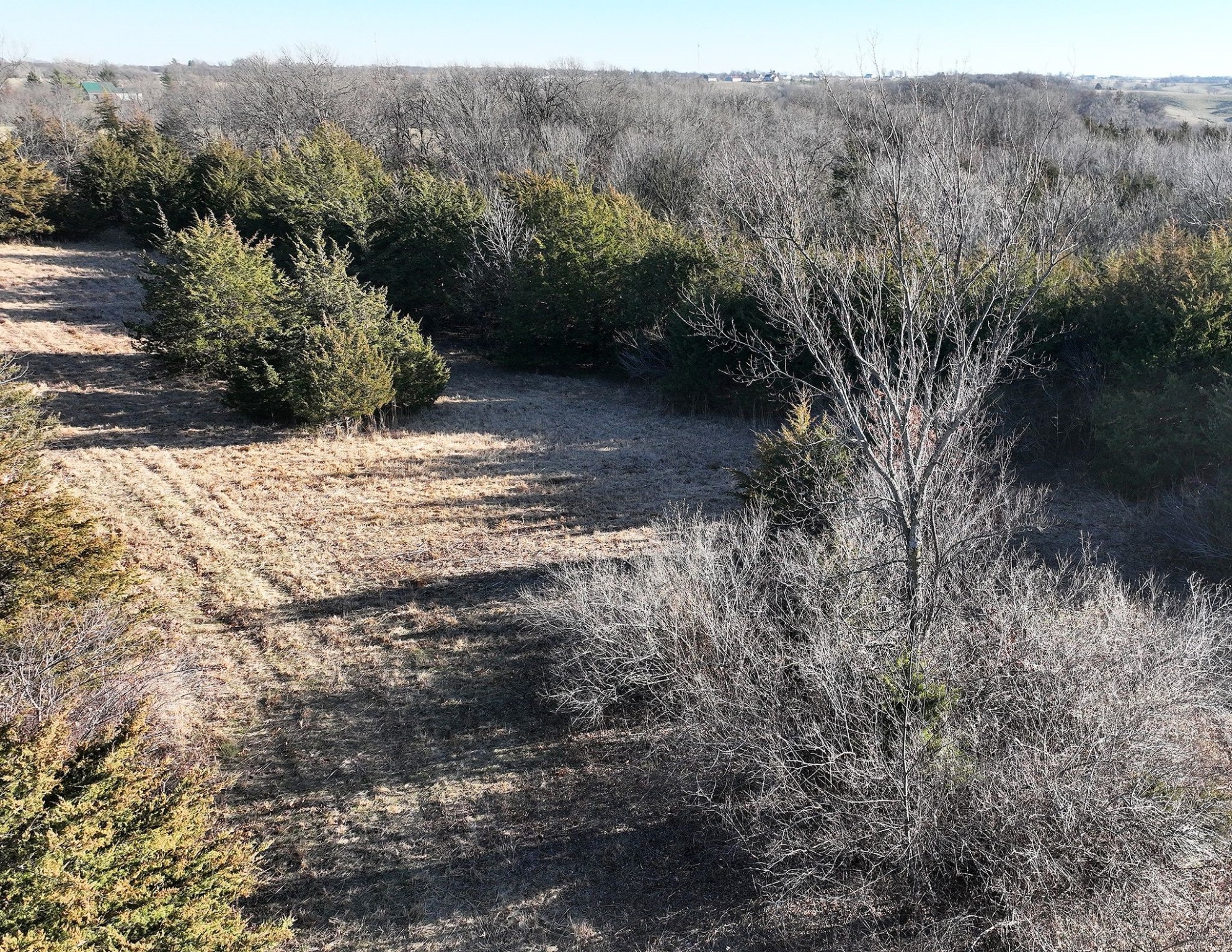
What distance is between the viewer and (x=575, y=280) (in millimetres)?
21422

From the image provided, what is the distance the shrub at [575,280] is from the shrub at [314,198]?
5493 millimetres

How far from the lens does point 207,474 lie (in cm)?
1451

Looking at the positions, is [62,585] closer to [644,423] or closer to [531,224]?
[644,423]

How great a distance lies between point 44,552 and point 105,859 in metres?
3.99

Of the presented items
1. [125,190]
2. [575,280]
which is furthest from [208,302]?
[125,190]

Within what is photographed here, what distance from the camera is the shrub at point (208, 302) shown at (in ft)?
56.7

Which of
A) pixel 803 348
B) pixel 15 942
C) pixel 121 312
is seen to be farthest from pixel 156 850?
pixel 121 312

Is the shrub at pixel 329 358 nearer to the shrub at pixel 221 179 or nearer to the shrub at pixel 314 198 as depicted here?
the shrub at pixel 314 198

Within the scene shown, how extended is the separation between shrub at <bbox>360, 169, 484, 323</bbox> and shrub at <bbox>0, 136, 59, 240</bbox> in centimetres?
1531

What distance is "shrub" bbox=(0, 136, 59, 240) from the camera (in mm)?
29312

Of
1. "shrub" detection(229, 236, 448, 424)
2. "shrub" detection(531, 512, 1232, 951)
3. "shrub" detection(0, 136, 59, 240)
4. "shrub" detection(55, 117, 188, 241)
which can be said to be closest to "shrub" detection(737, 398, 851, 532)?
"shrub" detection(531, 512, 1232, 951)

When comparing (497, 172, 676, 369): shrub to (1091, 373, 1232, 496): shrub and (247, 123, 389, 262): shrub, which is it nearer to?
(247, 123, 389, 262): shrub

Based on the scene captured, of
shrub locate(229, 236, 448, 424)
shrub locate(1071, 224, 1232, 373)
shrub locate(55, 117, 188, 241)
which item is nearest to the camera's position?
shrub locate(1071, 224, 1232, 373)

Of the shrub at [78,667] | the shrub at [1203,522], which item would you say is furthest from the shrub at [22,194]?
the shrub at [1203,522]
